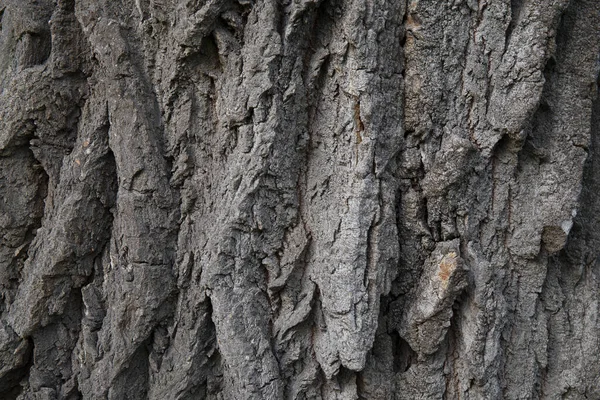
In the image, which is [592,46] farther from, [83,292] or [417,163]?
[83,292]

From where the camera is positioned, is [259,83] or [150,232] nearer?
[259,83]

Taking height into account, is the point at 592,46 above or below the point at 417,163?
above

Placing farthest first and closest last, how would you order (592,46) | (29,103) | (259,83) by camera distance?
(29,103)
(592,46)
(259,83)

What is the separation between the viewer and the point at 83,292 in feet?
6.57

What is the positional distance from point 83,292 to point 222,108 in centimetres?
91

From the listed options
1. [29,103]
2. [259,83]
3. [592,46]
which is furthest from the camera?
[29,103]

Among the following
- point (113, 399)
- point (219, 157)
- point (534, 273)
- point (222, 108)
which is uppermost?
point (222, 108)

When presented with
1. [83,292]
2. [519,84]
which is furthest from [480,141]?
[83,292]

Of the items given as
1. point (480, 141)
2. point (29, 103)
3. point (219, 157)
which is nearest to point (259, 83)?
point (219, 157)

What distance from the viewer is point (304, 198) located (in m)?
1.86

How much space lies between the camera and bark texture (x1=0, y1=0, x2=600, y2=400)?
5.80 ft

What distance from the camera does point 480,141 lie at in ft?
6.00

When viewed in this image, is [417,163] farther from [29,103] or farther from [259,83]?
[29,103]

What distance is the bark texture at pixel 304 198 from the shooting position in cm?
177
